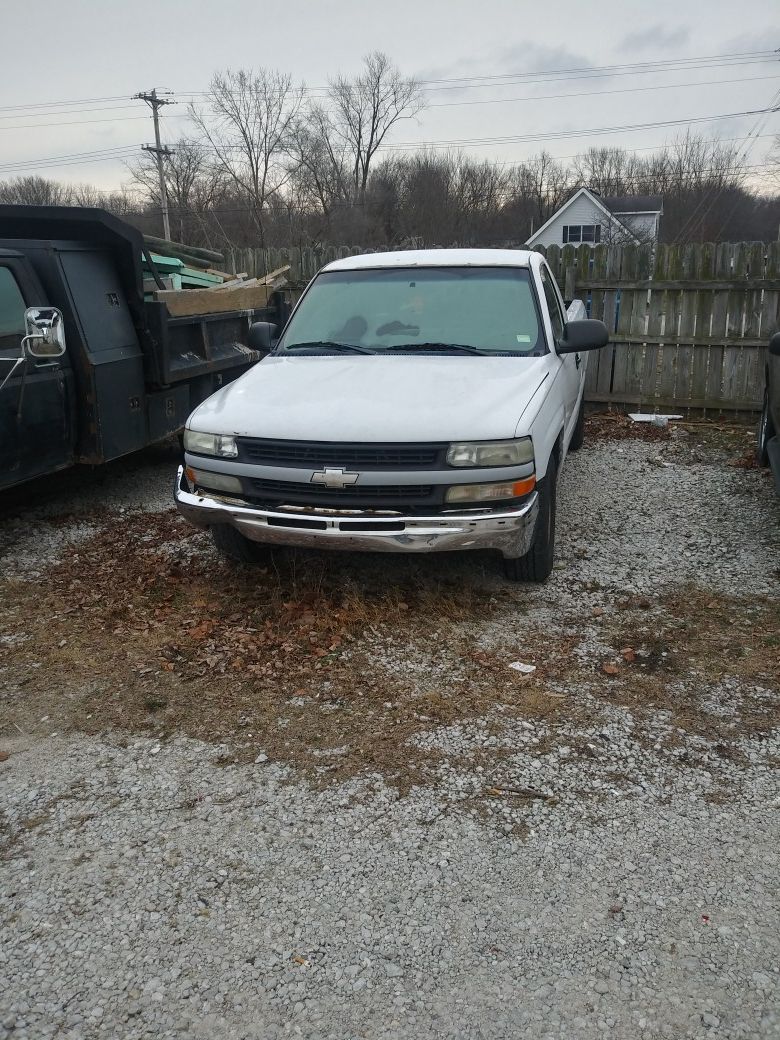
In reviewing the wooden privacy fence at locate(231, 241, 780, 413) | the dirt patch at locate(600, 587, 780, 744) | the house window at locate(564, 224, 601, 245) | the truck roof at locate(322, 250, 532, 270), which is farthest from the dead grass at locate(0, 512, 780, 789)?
the house window at locate(564, 224, 601, 245)

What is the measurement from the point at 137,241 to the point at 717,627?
208 inches

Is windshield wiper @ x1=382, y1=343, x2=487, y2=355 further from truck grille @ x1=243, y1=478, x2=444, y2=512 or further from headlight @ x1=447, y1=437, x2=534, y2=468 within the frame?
truck grille @ x1=243, y1=478, x2=444, y2=512

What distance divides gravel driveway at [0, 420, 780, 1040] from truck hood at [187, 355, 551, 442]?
1.05 m

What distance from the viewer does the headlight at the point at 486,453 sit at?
160 inches

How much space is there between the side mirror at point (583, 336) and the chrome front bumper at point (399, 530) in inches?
60.5

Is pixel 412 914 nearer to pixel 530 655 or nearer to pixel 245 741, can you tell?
pixel 245 741

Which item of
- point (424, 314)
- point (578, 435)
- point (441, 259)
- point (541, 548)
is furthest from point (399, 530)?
point (578, 435)

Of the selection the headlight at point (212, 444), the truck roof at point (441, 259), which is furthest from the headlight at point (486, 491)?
the truck roof at point (441, 259)

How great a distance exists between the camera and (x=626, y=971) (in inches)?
88.7

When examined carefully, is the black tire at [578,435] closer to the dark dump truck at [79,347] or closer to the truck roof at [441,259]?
the truck roof at [441,259]

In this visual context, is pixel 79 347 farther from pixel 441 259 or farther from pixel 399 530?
pixel 399 530

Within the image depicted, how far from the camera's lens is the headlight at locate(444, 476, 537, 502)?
4098mm

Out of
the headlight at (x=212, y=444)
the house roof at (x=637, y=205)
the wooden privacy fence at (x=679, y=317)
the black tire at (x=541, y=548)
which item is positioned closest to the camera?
the headlight at (x=212, y=444)

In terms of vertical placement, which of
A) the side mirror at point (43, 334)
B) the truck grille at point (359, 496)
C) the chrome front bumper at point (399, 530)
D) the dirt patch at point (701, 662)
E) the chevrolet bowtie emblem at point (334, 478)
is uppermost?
the side mirror at point (43, 334)
